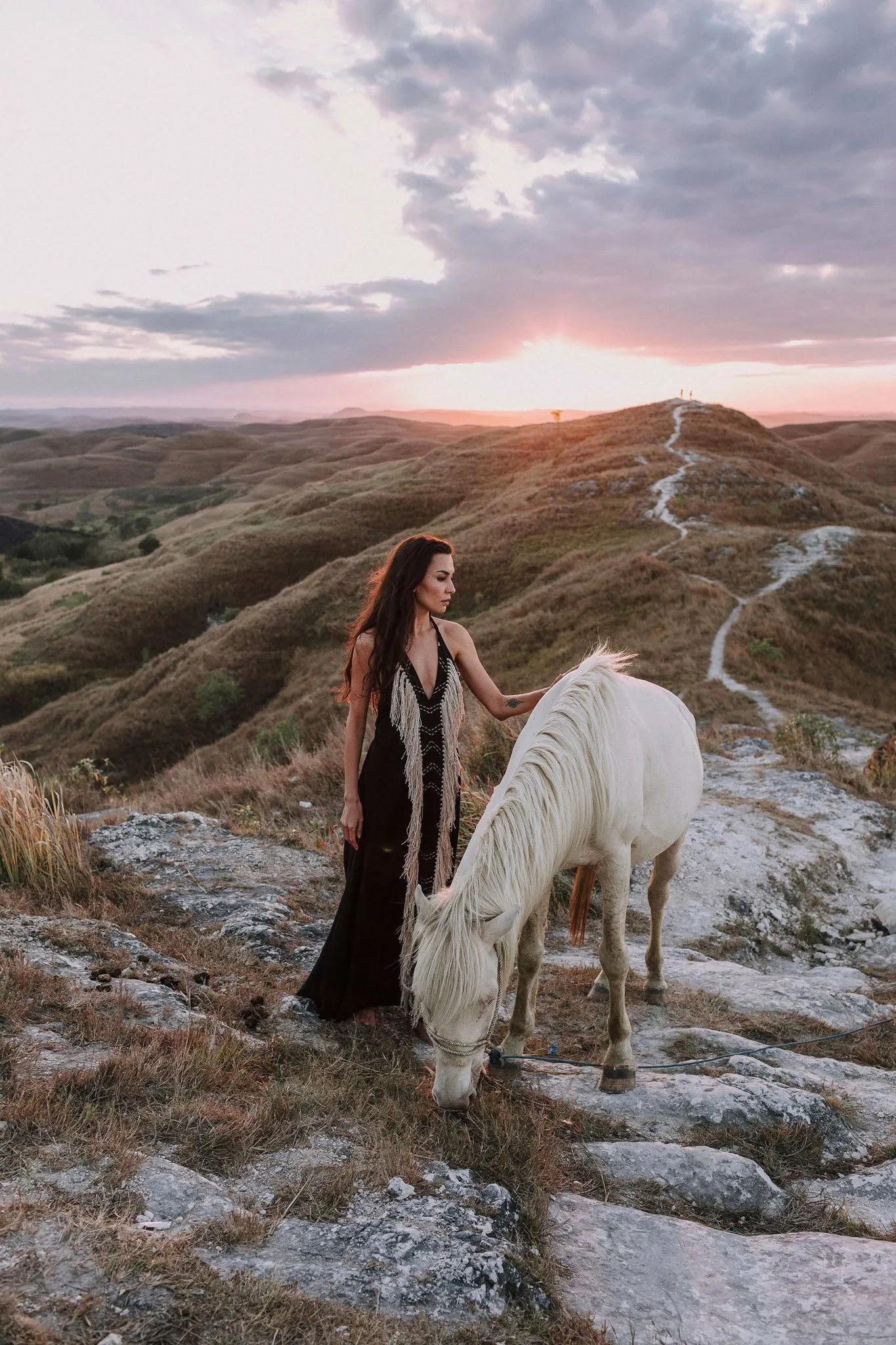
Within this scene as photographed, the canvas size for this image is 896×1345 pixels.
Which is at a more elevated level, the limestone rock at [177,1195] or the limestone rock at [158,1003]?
the limestone rock at [177,1195]

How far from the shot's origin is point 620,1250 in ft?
9.22

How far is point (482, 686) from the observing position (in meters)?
4.70

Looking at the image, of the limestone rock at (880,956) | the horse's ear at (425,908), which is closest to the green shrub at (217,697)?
the limestone rock at (880,956)

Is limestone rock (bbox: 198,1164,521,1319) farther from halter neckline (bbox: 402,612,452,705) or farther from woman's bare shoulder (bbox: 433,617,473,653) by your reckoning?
woman's bare shoulder (bbox: 433,617,473,653)

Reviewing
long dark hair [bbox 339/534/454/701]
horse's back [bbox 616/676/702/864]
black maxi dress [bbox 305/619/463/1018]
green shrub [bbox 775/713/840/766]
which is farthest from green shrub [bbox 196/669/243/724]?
long dark hair [bbox 339/534/454/701]

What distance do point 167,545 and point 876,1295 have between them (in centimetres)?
5231

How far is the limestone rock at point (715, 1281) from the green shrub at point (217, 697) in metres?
26.0

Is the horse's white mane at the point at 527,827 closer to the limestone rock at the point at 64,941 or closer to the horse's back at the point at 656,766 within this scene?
the horse's back at the point at 656,766

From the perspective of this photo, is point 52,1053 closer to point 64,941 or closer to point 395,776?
point 64,941

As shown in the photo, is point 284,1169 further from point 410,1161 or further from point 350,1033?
point 350,1033

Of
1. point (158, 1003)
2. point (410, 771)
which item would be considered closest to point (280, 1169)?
point (158, 1003)

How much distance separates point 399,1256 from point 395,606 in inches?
110

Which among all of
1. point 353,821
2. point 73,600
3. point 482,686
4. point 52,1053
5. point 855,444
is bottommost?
point 73,600

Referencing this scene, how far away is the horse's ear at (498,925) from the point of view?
3.21 m
